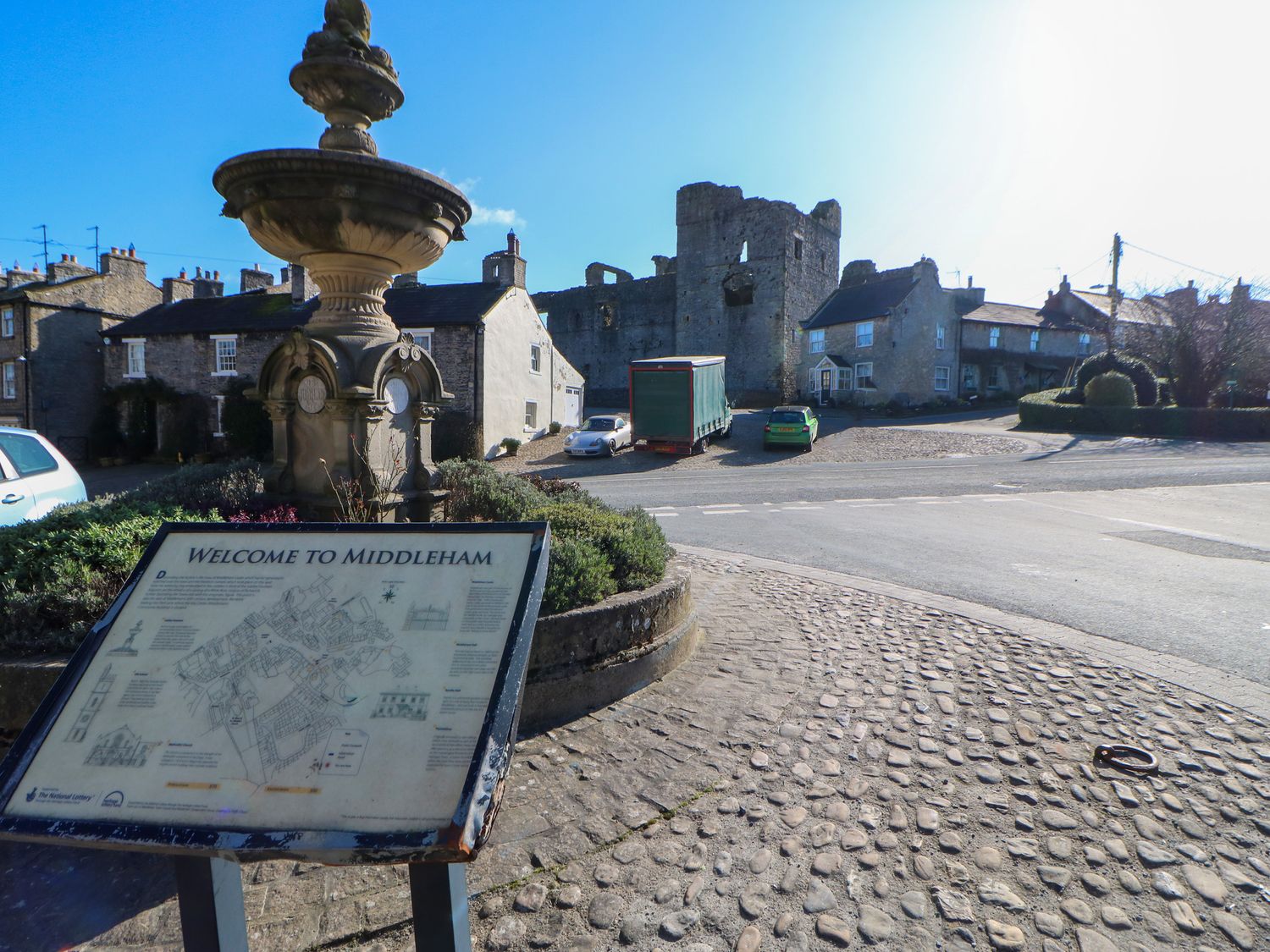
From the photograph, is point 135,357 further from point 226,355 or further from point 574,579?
point 574,579

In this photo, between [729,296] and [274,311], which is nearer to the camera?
[274,311]

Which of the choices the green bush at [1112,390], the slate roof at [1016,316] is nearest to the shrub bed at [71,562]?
the green bush at [1112,390]

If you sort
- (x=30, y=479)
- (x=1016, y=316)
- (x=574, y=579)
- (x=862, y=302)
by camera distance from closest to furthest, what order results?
(x=574, y=579)
(x=30, y=479)
(x=862, y=302)
(x=1016, y=316)

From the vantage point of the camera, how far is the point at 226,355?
93.5ft

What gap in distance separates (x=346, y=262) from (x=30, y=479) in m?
4.19

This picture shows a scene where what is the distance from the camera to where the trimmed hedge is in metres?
27.7

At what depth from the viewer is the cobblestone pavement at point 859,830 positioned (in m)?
2.35

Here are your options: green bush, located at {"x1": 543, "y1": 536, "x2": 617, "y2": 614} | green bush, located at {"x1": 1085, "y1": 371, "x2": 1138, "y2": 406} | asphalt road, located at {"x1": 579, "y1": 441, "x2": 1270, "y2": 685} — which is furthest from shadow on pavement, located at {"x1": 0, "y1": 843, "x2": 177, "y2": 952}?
green bush, located at {"x1": 1085, "y1": 371, "x2": 1138, "y2": 406}

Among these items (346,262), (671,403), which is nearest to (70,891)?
(346,262)

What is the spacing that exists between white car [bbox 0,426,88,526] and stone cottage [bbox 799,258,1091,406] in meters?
37.1

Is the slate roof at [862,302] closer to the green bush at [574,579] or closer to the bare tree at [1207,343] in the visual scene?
the bare tree at [1207,343]

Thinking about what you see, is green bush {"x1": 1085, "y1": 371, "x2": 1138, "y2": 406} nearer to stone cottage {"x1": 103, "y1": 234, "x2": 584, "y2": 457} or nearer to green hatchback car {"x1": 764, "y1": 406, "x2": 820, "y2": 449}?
green hatchback car {"x1": 764, "y1": 406, "x2": 820, "y2": 449}

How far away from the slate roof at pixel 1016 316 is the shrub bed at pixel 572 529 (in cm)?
4182

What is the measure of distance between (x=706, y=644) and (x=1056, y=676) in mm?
2255
